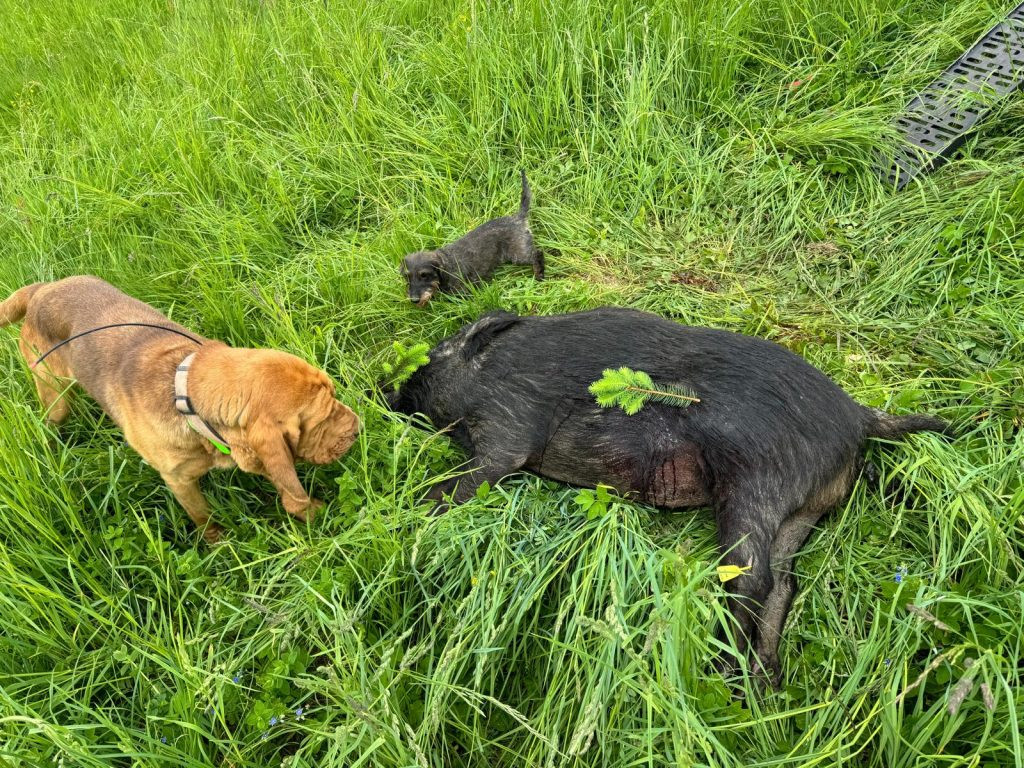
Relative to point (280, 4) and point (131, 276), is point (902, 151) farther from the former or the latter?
point (280, 4)

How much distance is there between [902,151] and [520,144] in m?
2.29

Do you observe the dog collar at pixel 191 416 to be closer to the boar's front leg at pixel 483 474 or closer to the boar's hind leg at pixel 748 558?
the boar's front leg at pixel 483 474

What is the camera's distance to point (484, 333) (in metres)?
2.98

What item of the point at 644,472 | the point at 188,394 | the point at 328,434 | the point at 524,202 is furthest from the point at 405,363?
the point at 524,202

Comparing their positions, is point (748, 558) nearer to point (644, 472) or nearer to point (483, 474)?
point (644, 472)

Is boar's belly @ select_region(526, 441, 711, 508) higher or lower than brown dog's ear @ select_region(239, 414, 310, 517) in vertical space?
lower

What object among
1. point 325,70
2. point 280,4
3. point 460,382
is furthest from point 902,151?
point 280,4

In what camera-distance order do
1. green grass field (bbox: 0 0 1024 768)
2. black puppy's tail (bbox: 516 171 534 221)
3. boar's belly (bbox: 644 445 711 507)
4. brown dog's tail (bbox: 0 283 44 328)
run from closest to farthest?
green grass field (bbox: 0 0 1024 768), boar's belly (bbox: 644 445 711 507), brown dog's tail (bbox: 0 283 44 328), black puppy's tail (bbox: 516 171 534 221)

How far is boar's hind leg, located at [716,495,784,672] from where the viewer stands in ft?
7.29

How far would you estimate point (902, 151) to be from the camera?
369 cm

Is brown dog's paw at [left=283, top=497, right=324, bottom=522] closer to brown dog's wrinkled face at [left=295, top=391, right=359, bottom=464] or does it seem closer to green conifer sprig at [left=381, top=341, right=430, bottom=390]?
brown dog's wrinkled face at [left=295, top=391, right=359, bottom=464]

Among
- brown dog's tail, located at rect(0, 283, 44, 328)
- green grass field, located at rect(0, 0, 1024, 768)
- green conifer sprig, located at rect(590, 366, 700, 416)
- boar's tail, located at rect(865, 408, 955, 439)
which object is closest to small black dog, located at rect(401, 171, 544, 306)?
green grass field, located at rect(0, 0, 1024, 768)

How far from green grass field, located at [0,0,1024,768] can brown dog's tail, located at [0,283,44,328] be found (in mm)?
239

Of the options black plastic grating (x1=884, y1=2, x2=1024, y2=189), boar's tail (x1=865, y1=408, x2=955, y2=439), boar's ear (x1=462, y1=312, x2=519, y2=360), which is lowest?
boar's tail (x1=865, y1=408, x2=955, y2=439)
